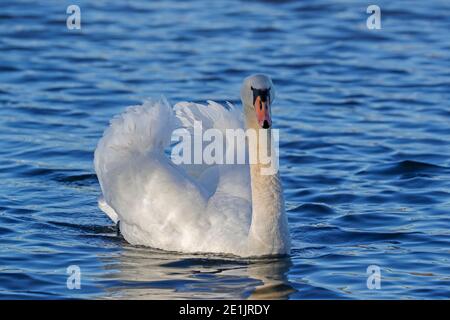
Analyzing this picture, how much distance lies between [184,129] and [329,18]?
11.7 meters

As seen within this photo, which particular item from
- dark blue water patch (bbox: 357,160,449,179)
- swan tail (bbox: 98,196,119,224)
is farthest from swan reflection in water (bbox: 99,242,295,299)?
dark blue water patch (bbox: 357,160,449,179)

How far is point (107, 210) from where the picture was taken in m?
12.8

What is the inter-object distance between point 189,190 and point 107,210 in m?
1.42

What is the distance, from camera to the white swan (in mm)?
11281

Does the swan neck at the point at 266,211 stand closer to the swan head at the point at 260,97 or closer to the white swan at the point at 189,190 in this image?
the white swan at the point at 189,190

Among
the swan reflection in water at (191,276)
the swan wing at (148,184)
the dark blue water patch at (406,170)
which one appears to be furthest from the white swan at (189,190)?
the dark blue water patch at (406,170)

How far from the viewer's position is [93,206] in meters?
13.7

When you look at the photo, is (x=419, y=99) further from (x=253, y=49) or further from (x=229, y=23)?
(x=229, y=23)

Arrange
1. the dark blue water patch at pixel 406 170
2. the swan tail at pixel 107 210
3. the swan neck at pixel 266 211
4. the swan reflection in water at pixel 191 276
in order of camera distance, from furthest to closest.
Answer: the dark blue water patch at pixel 406 170 → the swan tail at pixel 107 210 → the swan neck at pixel 266 211 → the swan reflection in water at pixel 191 276

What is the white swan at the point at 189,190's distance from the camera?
444 inches

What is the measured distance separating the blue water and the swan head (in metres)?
1.44

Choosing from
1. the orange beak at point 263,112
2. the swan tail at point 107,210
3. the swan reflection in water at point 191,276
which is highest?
the orange beak at point 263,112

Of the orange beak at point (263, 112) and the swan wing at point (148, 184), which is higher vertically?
the orange beak at point (263, 112)

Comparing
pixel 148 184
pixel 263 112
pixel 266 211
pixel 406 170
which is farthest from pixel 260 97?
pixel 406 170
